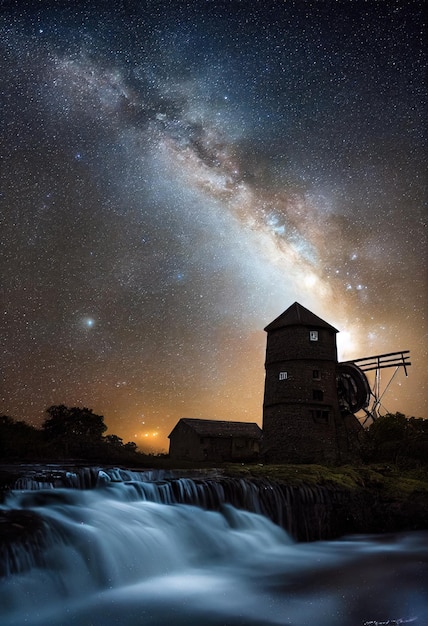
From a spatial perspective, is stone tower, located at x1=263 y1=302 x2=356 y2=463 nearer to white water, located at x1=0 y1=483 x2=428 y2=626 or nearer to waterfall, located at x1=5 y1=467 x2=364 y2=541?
waterfall, located at x1=5 y1=467 x2=364 y2=541

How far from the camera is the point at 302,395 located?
112 feet

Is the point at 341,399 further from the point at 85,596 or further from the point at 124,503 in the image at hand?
the point at 85,596

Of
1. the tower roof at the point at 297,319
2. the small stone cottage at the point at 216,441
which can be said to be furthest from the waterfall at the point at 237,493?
the small stone cottage at the point at 216,441

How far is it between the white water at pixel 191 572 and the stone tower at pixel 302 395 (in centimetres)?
1760

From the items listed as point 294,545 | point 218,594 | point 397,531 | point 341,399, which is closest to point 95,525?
point 218,594

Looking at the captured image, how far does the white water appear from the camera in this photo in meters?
7.95

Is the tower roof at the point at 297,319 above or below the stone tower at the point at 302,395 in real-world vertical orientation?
above

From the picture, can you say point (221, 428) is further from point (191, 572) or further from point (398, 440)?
point (191, 572)

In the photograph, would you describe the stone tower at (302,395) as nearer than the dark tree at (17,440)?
No

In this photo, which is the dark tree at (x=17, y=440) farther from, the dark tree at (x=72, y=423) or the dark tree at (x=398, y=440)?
the dark tree at (x=398, y=440)

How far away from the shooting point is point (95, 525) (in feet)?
37.6

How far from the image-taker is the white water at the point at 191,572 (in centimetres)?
795

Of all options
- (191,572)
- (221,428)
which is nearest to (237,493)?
(191,572)

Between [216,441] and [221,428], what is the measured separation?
1.71 metres
